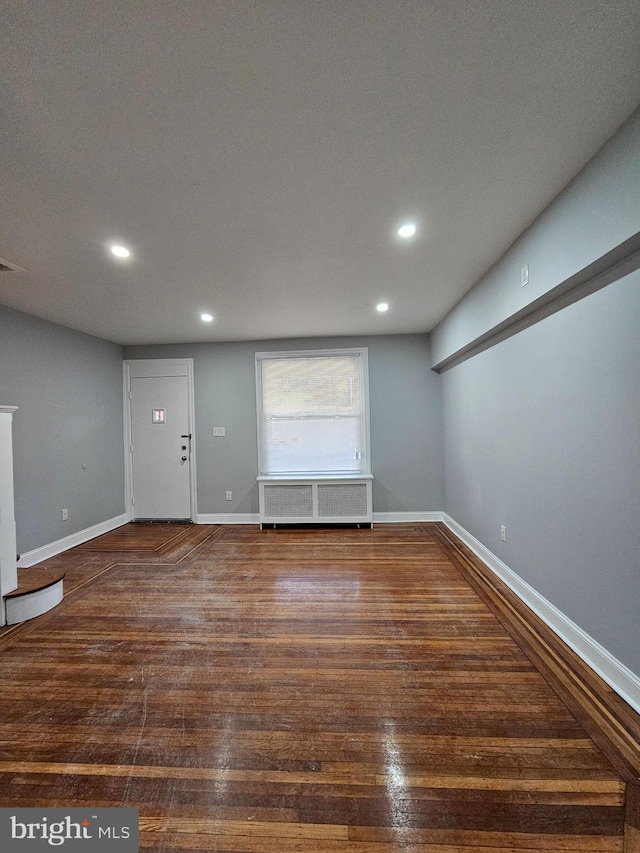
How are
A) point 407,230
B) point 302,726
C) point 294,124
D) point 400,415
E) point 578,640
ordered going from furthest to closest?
point 400,415 < point 407,230 < point 578,640 < point 302,726 < point 294,124

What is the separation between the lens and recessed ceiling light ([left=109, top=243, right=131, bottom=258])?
2344 mm

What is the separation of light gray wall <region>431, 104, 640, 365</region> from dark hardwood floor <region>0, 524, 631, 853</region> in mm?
2153

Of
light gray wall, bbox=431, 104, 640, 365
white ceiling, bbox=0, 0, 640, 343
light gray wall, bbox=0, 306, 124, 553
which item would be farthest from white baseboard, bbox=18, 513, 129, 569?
light gray wall, bbox=431, 104, 640, 365

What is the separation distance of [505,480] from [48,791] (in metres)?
3.19

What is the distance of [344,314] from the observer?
395cm

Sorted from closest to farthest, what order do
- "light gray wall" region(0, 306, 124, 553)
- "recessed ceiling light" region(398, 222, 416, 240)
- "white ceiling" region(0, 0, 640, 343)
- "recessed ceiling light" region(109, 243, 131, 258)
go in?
"white ceiling" region(0, 0, 640, 343), "recessed ceiling light" region(398, 222, 416, 240), "recessed ceiling light" region(109, 243, 131, 258), "light gray wall" region(0, 306, 124, 553)

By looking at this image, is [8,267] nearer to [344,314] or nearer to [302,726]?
[344,314]

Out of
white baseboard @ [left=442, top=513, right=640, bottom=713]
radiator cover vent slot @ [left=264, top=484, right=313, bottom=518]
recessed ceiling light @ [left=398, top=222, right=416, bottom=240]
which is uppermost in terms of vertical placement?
recessed ceiling light @ [left=398, top=222, right=416, bottom=240]

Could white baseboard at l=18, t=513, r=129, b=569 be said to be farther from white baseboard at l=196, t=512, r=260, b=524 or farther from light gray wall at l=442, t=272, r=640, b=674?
light gray wall at l=442, t=272, r=640, b=674

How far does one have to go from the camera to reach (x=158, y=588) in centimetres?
306

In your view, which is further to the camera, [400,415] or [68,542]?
[400,415]

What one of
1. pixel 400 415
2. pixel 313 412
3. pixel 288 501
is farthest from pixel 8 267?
pixel 400 415

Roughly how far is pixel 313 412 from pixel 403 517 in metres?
1.90

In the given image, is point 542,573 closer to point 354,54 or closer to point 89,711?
point 89,711
